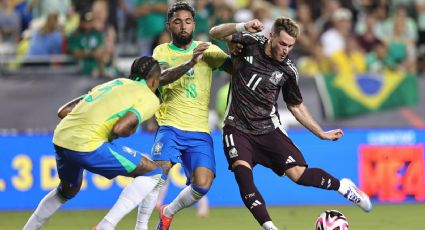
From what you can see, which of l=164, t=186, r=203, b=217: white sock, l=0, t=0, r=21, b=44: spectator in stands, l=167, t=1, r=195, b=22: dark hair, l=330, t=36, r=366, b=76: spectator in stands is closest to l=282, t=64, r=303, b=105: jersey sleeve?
l=167, t=1, r=195, b=22: dark hair

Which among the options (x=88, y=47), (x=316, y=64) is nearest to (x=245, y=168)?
(x=88, y=47)

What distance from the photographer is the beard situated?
10.7 meters

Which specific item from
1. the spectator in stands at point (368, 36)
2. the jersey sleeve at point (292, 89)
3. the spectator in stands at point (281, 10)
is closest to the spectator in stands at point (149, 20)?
the spectator in stands at point (281, 10)

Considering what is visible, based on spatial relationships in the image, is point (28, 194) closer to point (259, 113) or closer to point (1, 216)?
point (1, 216)

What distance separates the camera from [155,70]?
31.7 ft

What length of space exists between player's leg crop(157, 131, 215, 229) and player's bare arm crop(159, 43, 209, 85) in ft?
2.27

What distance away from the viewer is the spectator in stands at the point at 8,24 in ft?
61.6

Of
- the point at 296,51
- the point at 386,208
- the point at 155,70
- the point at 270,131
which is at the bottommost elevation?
the point at 386,208

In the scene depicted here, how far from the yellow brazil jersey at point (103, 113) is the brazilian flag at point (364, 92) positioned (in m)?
7.80

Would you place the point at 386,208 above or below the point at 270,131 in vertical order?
below

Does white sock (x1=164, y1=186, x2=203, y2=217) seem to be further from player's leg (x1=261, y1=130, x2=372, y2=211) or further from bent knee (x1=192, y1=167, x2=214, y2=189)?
player's leg (x1=261, y1=130, x2=372, y2=211)

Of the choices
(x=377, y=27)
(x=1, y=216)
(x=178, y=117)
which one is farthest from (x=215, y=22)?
(x=178, y=117)

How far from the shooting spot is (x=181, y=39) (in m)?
10.7

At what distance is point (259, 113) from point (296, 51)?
882cm
